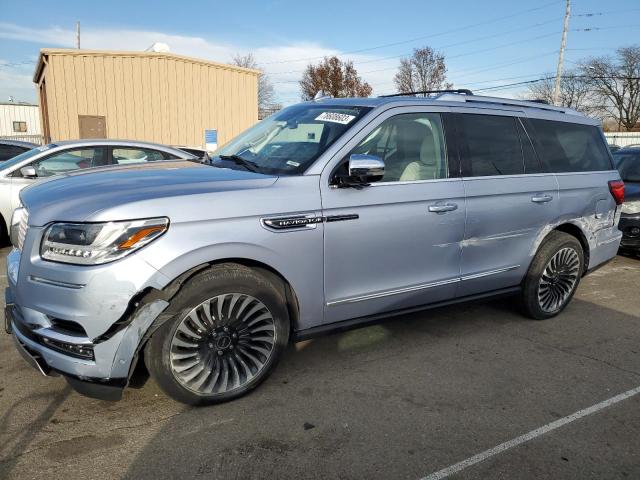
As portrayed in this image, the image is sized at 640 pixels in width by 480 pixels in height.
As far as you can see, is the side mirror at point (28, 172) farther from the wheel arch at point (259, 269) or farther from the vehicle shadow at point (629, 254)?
the vehicle shadow at point (629, 254)

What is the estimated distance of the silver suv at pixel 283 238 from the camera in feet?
8.54

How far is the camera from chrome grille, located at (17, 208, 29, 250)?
283 cm

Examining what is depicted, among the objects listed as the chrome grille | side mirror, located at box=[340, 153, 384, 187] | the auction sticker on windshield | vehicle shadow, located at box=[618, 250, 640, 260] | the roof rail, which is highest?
the roof rail

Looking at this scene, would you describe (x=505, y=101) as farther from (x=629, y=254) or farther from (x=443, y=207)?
(x=629, y=254)

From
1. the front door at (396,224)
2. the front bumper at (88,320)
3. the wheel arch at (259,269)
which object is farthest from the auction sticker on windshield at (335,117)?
the front bumper at (88,320)

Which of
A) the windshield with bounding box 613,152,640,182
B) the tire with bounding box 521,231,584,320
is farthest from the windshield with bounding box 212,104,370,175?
the windshield with bounding box 613,152,640,182

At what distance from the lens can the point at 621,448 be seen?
276cm

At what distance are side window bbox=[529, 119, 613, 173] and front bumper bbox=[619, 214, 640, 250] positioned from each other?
274cm

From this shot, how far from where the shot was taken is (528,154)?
4.39 metres

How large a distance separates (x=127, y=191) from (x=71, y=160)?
5018 millimetres

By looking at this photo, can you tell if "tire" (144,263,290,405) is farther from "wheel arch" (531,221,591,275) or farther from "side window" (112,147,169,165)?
"side window" (112,147,169,165)

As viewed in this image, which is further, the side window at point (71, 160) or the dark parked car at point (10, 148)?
the dark parked car at point (10, 148)

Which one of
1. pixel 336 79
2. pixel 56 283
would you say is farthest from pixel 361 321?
pixel 336 79

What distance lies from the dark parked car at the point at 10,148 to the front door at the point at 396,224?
7.91 meters
